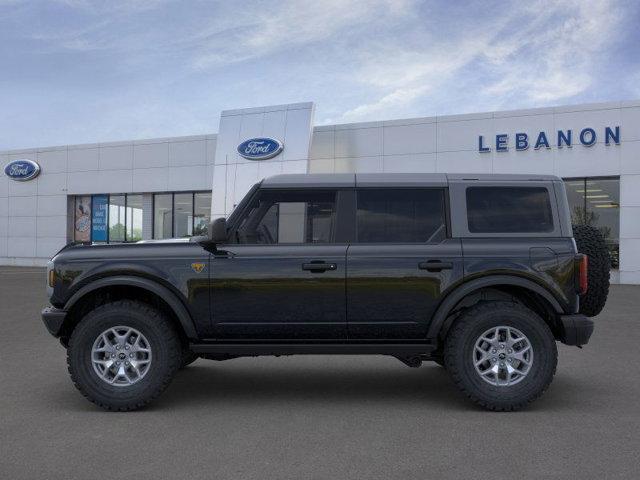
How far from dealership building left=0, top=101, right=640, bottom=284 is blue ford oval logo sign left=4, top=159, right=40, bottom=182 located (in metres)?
0.06

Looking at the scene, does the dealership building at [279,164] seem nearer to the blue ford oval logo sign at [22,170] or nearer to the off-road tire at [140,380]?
the blue ford oval logo sign at [22,170]

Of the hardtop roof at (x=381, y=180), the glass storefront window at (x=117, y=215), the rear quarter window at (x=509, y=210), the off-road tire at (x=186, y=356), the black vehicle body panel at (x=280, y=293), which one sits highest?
the glass storefront window at (x=117, y=215)

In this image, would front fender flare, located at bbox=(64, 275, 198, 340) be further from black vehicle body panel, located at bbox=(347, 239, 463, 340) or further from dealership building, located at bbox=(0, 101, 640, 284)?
dealership building, located at bbox=(0, 101, 640, 284)

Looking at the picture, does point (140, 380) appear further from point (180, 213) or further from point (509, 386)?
point (180, 213)

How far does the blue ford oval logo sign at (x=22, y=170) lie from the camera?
108 ft

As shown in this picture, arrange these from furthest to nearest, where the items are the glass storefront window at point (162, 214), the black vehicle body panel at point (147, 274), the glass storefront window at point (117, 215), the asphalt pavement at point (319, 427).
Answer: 1. the glass storefront window at point (117, 215)
2. the glass storefront window at point (162, 214)
3. the black vehicle body panel at point (147, 274)
4. the asphalt pavement at point (319, 427)

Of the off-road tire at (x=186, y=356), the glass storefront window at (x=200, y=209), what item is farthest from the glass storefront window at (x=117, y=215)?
the off-road tire at (x=186, y=356)

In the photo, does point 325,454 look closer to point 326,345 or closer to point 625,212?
point 326,345

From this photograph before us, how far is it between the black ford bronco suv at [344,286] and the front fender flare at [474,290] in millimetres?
10

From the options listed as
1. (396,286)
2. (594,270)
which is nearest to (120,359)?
(396,286)

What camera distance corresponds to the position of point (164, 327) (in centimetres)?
536

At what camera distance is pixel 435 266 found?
17.5ft

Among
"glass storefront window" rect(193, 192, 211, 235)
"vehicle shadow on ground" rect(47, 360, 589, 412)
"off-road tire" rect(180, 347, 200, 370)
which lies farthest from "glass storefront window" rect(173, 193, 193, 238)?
"off-road tire" rect(180, 347, 200, 370)

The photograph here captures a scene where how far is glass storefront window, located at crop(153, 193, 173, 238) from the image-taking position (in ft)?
100
